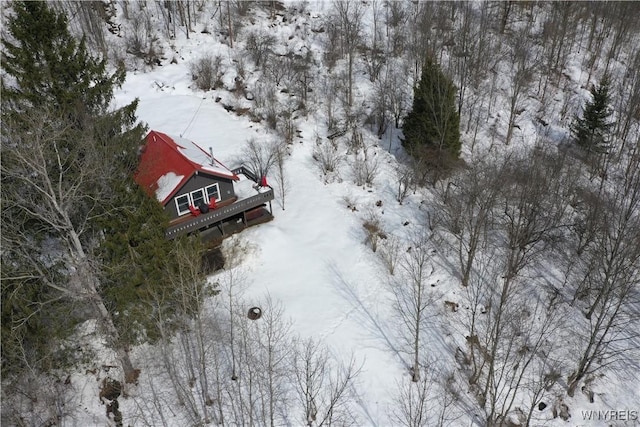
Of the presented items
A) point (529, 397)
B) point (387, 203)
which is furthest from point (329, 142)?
point (529, 397)

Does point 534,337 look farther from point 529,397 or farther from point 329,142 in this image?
point 329,142

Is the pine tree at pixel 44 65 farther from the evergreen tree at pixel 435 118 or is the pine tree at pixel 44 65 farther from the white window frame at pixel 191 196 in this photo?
the evergreen tree at pixel 435 118

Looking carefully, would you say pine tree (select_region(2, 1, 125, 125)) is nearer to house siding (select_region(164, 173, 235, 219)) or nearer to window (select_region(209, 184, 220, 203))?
house siding (select_region(164, 173, 235, 219))

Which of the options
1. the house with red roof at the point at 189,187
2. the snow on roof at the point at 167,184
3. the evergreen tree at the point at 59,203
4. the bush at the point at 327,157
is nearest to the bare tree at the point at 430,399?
the evergreen tree at the point at 59,203

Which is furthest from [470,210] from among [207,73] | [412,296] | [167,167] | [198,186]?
[207,73]

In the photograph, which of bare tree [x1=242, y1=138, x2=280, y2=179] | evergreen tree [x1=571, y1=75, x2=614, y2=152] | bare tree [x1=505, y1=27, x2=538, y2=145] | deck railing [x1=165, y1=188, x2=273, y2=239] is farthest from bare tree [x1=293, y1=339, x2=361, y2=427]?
evergreen tree [x1=571, y1=75, x2=614, y2=152]

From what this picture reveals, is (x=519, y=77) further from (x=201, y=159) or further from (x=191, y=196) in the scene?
(x=191, y=196)
